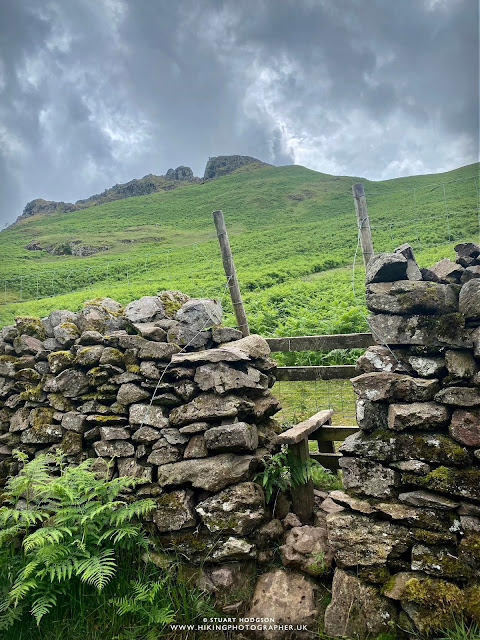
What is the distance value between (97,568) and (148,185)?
113 m

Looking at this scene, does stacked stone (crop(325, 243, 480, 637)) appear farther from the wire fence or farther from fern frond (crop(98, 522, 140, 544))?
fern frond (crop(98, 522, 140, 544))

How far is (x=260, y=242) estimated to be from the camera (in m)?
32.2

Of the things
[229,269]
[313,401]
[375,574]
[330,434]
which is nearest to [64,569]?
[375,574]

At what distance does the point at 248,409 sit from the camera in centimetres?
527

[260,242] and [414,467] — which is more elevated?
[260,242]

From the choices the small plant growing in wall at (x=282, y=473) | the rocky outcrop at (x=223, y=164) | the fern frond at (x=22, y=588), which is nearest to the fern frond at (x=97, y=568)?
the fern frond at (x=22, y=588)

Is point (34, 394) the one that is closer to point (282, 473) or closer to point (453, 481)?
point (282, 473)

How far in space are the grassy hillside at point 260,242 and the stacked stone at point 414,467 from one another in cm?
206

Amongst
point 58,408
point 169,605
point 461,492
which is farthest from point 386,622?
point 58,408

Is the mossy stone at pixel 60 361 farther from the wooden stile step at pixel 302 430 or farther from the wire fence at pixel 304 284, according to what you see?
the wooden stile step at pixel 302 430

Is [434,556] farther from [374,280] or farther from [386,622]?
[374,280]

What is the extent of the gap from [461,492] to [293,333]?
655cm

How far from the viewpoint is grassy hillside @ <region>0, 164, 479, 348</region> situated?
1369 centimetres

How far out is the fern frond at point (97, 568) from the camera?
4047mm
